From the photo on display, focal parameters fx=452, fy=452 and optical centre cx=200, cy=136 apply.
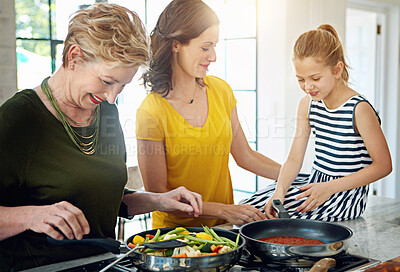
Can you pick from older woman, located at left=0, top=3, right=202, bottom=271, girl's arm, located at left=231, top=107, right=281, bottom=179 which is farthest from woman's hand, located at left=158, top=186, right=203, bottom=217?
girl's arm, located at left=231, top=107, right=281, bottom=179

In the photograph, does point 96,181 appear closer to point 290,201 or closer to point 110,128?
point 110,128

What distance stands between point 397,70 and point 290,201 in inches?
152

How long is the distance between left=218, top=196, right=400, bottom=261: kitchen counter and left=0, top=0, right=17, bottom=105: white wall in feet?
6.28

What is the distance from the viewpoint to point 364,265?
1.14 meters

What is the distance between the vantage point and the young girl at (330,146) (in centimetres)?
173

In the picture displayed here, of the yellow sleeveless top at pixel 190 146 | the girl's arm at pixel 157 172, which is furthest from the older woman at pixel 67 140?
the yellow sleeveless top at pixel 190 146

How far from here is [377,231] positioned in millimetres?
1577

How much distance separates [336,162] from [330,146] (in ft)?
0.24

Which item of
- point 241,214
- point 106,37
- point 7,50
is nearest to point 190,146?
point 241,214

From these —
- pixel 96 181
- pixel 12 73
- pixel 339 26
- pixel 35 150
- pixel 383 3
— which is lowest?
pixel 96 181

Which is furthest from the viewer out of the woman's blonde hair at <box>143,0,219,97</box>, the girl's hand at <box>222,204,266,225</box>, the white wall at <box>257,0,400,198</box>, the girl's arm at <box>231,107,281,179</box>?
the white wall at <box>257,0,400,198</box>

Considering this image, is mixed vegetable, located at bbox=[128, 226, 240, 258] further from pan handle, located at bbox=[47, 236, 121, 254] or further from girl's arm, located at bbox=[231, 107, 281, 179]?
girl's arm, located at bbox=[231, 107, 281, 179]

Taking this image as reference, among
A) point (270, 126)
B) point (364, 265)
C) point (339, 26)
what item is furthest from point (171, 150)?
point (339, 26)

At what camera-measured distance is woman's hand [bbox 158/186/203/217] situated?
1.43 meters
